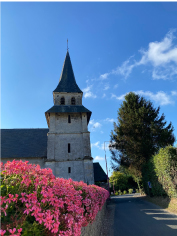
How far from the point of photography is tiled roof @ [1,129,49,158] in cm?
1911

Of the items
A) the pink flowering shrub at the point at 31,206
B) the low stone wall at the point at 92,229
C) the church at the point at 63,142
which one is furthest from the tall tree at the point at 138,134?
the pink flowering shrub at the point at 31,206

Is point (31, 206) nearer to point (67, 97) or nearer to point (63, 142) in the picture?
point (63, 142)

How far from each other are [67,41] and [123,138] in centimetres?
2301

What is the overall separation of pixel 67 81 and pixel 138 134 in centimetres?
1321

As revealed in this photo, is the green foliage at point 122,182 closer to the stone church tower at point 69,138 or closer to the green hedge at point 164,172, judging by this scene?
the green hedge at point 164,172

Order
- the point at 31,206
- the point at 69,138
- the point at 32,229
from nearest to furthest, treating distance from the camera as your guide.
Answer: the point at 32,229
the point at 31,206
the point at 69,138

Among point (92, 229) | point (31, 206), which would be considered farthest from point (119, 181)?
point (31, 206)

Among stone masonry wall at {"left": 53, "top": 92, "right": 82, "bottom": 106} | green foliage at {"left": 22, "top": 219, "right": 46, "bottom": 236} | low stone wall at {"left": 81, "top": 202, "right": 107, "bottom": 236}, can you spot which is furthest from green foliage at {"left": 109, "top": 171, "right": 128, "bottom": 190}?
green foliage at {"left": 22, "top": 219, "right": 46, "bottom": 236}

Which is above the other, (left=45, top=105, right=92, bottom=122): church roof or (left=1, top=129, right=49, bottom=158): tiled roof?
(left=45, top=105, right=92, bottom=122): church roof

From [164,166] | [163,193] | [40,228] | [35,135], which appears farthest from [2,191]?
[35,135]

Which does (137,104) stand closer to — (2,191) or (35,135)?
(35,135)

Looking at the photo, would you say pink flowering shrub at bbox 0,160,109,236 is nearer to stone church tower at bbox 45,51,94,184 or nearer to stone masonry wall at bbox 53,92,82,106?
stone church tower at bbox 45,51,94,184

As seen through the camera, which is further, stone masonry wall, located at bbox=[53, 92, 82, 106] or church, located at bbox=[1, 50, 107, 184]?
stone masonry wall, located at bbox=[53, 92, 82, 106]

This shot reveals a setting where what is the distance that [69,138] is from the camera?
60.8ft
